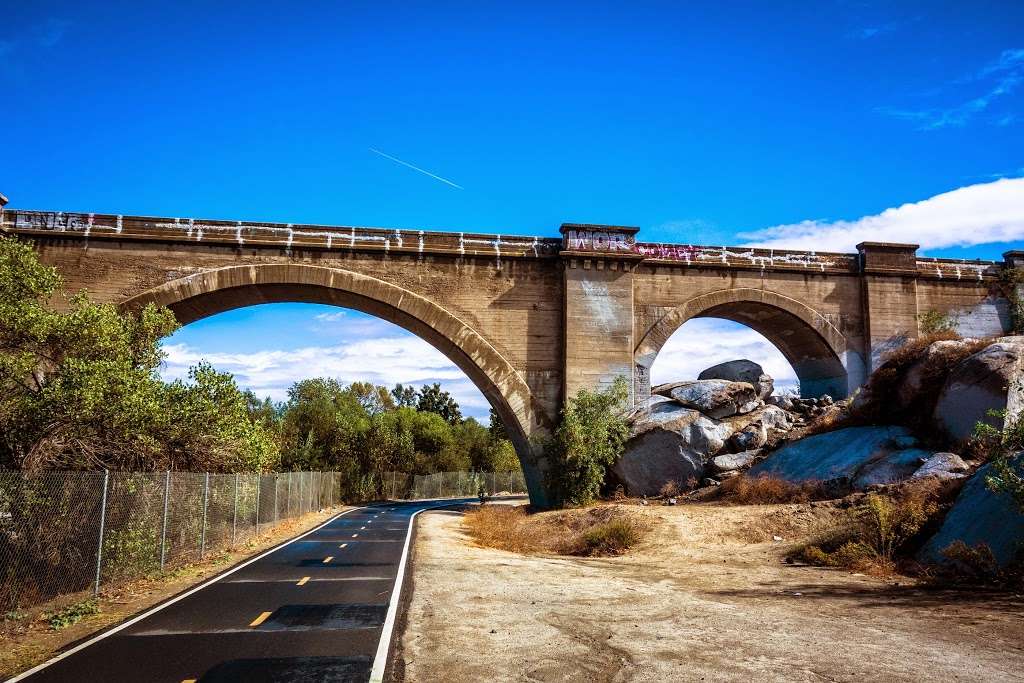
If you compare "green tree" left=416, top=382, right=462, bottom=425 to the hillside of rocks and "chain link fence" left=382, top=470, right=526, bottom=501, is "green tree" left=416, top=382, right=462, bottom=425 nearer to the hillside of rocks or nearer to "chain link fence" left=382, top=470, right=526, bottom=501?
"chain link fence" left=382, top=470, right=526, bottom=501

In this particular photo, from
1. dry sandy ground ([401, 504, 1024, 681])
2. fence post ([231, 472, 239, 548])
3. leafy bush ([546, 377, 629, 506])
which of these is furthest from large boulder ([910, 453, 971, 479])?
fence post ([231, 472, 239, 548])

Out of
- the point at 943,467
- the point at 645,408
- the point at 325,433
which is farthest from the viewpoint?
the point at 325,433

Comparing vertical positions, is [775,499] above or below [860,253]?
below

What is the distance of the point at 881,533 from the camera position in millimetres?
14992

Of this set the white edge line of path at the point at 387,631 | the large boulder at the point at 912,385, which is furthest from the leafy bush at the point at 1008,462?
the white edge line of path at the point at 387,631

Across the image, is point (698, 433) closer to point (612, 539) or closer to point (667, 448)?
point (667, 448)

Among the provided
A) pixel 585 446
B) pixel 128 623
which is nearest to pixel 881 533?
pixel 585 446

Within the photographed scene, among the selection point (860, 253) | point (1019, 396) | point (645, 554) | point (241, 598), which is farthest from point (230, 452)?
point (860, 253)

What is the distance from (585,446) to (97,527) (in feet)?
56.0

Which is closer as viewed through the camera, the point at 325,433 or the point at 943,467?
the point at 943,467

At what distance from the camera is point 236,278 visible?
92.2 ft

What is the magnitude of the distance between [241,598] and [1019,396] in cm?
1903

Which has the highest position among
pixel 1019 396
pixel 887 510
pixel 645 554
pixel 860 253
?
pixel 860 253

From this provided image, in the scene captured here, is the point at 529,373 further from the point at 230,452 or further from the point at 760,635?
the point at 760,635
